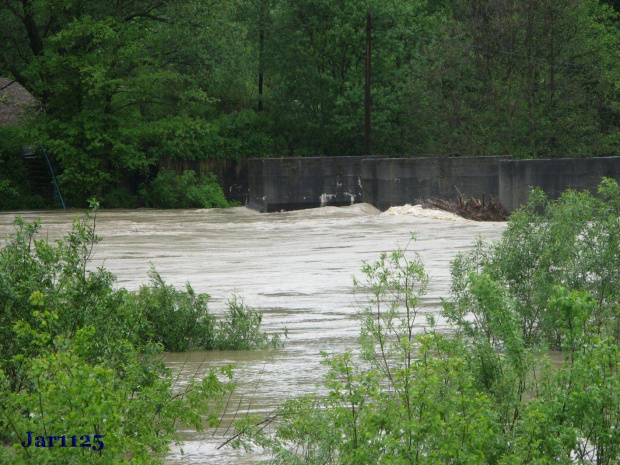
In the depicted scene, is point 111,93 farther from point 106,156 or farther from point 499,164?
point 499,164

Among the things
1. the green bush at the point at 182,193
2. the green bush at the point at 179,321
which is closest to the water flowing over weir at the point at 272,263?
the green bush at the point at 179,321

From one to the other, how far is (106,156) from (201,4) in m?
7.12

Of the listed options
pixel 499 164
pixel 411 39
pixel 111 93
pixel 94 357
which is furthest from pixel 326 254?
pixel 411 39

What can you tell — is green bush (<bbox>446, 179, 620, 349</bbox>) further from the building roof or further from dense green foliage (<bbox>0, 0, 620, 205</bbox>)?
the building roof

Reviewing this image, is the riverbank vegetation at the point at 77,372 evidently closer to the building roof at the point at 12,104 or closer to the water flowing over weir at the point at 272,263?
the water flowing over weir at the point at 272,263

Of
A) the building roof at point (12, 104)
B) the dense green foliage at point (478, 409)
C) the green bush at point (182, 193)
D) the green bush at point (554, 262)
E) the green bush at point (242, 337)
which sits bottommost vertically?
the green bush at point (242, 337)

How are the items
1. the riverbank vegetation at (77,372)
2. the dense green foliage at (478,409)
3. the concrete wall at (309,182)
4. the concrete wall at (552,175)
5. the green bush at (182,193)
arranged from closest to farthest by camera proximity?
the riverbank vegetation at (77,372), the dense green foliage at (478,409), the concrete wall at (552,175), the concrete wall at (309,182), the green bush at (182,193)

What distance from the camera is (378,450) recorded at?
15.4 feet

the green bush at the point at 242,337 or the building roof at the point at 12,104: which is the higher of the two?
the building roof at the point at 12,104

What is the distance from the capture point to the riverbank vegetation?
13.8ft

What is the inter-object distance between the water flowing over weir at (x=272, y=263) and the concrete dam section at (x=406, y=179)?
3.16 ft

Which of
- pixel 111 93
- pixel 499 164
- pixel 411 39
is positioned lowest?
pixel 499 164

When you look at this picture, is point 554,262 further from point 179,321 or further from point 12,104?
point 12,104

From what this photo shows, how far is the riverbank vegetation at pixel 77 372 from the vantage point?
A: 13.8ft
